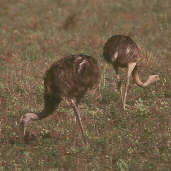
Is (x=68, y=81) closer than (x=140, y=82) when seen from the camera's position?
Yes

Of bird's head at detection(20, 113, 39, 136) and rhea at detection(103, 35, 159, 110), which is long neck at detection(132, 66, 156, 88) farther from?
bird's head at detection(20, 113, 39, 136)

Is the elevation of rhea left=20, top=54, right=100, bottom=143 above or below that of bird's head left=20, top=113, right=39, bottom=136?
above

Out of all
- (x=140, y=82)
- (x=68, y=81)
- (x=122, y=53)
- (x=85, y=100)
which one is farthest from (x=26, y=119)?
(x=140, y=82)

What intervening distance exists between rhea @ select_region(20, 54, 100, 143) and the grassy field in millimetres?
408

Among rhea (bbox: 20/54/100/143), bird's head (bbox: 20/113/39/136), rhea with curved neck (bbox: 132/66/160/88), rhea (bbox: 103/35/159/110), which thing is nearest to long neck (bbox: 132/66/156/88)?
rhea with curved neck (bbox: 132/66/160/88)

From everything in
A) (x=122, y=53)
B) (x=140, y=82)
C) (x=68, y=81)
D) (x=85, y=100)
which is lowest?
(x=85, y=100)

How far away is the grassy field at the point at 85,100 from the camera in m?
6.09

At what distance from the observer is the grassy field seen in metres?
6.09

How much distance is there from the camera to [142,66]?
10.2m

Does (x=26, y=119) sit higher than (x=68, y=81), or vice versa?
(x=68, y=81)

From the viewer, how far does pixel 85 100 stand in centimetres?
832

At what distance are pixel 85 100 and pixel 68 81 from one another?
7.01ft

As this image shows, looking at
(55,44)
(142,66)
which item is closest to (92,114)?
(142,66)

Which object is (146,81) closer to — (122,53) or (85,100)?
(122,53)
